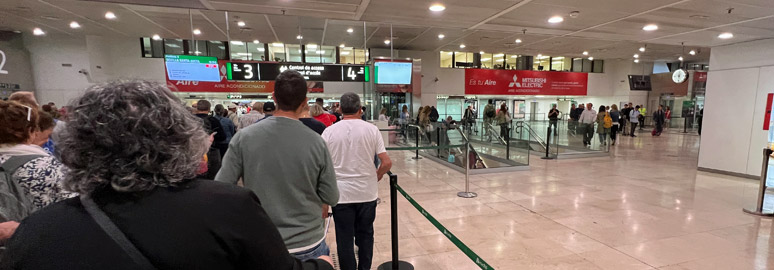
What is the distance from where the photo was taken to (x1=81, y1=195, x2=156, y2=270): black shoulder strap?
62 centimetres

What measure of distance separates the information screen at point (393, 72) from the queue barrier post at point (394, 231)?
666 centimetres

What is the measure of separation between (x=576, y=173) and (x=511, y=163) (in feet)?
4.47

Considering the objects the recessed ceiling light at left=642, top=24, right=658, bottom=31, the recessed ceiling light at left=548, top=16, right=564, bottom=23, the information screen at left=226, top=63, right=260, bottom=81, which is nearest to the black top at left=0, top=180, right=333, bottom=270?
the recessed ceiling light at left=548, top=16, right=564, bottom=23

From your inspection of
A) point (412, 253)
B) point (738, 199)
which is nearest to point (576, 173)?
point (738, 199)

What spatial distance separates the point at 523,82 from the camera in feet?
53.3

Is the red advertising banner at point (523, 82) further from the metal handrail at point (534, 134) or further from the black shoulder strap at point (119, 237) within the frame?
the black shoulder strap at point (119, 237)

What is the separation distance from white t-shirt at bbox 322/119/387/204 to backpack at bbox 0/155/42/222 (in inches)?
62.6

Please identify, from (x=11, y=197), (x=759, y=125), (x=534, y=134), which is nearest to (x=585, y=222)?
(x=11, y=197)

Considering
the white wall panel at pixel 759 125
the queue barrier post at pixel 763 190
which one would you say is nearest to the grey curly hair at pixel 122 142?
the queue barrier post at pixel 763 190

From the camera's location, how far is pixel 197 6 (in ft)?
16.3

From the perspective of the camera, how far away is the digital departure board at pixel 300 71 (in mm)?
7520

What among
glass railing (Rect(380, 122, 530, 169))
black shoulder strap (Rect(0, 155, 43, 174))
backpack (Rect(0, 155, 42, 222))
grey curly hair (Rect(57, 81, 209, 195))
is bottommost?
glass railing (Rect(380, 122, 530, 169))

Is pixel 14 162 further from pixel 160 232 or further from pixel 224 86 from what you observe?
pixel 224 86

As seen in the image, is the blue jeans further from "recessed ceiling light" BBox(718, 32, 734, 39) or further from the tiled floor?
"recessed ceiling light" BBox(718, 32, 734, 39)
